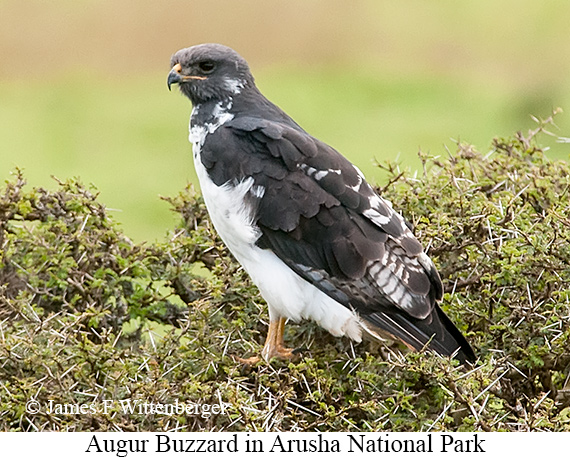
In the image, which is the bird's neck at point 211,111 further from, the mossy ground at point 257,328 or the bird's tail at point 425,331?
the bird's tail at point 425,331

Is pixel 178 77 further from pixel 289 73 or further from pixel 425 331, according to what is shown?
pixel 289 73

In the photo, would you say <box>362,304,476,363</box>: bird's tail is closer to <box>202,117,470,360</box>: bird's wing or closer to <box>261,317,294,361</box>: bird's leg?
<box>202,117,470,360</box>: bird's wing

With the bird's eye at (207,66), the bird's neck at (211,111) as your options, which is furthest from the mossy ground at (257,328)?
the bird's eye at (207,66)

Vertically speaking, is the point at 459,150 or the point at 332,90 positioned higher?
the point at 332,90

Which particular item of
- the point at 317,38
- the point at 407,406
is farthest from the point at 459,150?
the point at 317,38

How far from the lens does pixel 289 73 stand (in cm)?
1170

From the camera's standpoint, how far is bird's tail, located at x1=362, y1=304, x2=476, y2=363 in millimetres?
4020

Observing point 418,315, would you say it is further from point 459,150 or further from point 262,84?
point 262,84

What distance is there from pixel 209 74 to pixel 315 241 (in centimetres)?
107

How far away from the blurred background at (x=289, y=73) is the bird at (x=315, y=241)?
5422 millimetres

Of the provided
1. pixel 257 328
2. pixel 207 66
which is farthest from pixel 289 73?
pixel 257 328

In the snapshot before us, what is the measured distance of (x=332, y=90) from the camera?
11461mm

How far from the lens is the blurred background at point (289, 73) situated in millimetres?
10250
